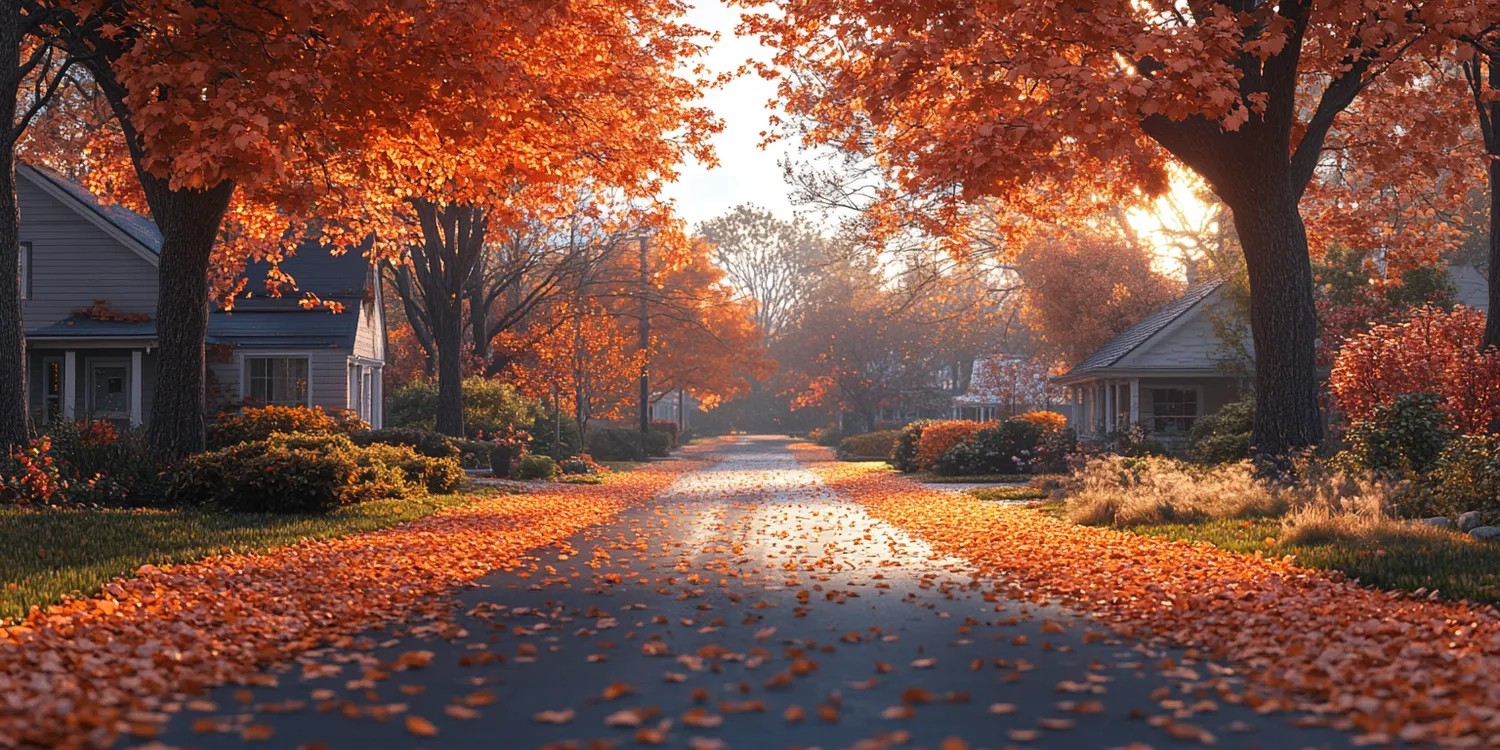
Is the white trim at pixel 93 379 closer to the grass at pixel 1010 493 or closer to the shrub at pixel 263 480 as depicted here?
the shrub at pixel 263 480

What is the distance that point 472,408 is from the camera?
35938 mm

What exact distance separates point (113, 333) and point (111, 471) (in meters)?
14.2

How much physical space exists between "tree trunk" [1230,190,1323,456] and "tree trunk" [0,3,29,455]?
1677 cm

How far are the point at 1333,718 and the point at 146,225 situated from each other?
35493 mm

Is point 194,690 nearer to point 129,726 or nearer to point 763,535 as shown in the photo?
point 129,726

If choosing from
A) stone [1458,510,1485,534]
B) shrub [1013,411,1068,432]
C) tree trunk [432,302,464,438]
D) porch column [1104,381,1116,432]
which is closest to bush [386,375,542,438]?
A: tree trunk [432,302,464,438]

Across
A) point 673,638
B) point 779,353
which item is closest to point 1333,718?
point 673,638

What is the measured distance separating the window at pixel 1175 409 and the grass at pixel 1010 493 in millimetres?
13412

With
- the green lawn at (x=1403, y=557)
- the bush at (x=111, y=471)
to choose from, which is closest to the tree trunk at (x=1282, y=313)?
the green lawn at (x=1403, y=557)

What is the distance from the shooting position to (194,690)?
6.47m

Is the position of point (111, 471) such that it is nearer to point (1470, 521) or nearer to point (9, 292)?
point (9, 292)

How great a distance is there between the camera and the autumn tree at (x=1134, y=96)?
14.1m

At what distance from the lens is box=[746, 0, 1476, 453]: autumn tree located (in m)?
14.1

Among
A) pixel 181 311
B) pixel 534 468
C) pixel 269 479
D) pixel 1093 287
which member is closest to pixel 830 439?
pixel 1093 287
